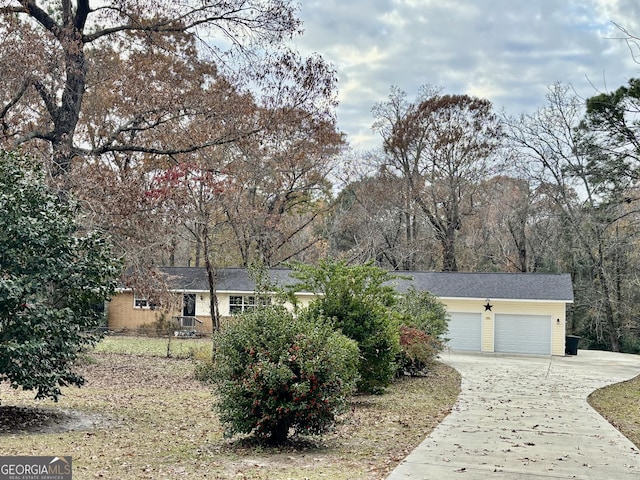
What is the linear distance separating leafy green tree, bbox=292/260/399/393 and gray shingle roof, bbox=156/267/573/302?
1365cm

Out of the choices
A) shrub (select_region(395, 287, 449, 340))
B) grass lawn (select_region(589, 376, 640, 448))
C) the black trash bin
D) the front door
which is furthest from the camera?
the front door

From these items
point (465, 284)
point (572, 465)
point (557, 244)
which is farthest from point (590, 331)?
point (572, 465)

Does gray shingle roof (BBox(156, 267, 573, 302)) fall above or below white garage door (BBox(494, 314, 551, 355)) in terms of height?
above

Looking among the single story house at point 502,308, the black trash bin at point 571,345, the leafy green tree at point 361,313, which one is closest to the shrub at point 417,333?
the leafy green tree at point 361,313

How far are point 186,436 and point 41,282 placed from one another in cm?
294

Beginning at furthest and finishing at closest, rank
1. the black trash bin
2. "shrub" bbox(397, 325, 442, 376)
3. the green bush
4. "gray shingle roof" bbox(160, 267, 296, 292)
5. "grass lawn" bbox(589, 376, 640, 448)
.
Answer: "gray shingle roof" bbox(160, 267, 296, 292) → the black trash bin → "shrub" bbox(397, 325, 442, 376) → "grass lawn" bbox(589, 376, 640, 448) → the green bush

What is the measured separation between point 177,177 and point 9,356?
9.47m

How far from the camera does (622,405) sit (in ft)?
44.2

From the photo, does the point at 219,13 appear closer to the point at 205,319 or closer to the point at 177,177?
the point at 177,177

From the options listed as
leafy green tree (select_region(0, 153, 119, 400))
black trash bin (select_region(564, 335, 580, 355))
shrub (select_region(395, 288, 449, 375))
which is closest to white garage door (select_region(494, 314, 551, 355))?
black trash bin (select_region(564, 335, 580, 355))

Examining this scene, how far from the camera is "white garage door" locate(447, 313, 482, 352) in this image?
28.9m

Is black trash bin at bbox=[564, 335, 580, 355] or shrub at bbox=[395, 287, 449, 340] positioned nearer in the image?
shrub at bbox=[395, 287, 449, 340]

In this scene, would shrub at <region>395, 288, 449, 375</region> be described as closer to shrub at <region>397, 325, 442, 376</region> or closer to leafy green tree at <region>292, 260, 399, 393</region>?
shrub at <region>397, 325, 442, 376</region>

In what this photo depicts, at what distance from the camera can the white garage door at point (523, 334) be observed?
28141mm
